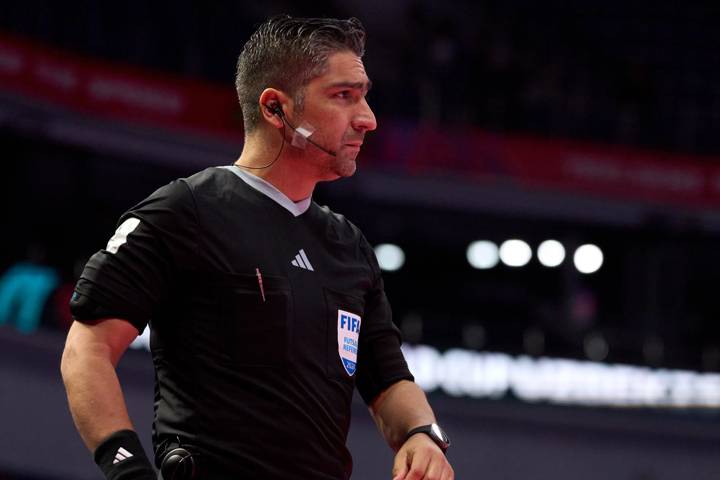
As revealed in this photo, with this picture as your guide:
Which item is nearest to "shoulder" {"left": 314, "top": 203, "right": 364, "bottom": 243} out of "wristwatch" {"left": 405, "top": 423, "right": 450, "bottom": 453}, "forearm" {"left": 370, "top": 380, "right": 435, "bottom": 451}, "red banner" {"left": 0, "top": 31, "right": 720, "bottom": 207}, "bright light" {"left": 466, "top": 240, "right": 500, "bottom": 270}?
"forearm" {"left": 370, "top": 380, "right": 435, "bottom": 451}

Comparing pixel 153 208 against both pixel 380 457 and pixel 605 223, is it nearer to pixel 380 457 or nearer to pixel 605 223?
pixel 380 457

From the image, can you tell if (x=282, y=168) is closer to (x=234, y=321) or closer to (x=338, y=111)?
(x=338, y=111)

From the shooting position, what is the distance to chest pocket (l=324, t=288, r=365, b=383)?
2141 millimetres

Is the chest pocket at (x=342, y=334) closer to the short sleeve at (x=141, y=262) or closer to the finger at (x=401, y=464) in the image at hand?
the finger at (x=401, y=464)

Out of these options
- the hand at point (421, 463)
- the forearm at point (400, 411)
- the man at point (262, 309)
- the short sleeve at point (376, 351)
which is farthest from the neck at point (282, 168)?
the hand at point (421, 463)

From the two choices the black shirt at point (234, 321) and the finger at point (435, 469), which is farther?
the finger at point (435, 469)

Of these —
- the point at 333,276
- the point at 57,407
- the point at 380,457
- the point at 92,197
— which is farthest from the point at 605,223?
the point at 333,276

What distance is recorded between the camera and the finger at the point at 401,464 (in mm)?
2088

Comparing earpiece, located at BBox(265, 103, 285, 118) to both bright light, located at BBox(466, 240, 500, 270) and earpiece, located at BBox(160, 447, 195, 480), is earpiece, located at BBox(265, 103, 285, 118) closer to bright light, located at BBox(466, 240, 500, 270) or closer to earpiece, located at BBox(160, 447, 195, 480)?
earpiece, located at BBox(160, 447, 195, 480)

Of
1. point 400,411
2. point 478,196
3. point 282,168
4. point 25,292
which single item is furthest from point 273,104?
point 478,196

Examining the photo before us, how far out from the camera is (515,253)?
1755 centimetres

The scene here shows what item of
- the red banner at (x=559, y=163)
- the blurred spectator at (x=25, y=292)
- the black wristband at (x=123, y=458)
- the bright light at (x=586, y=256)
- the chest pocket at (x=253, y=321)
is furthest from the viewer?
the bright light at (x=586, y=256)

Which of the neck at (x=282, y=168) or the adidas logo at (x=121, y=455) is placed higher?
the neck at (x=282, y=168)

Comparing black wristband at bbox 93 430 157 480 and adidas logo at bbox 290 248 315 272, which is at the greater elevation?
adidas logo at bbox 290 248 315 272
